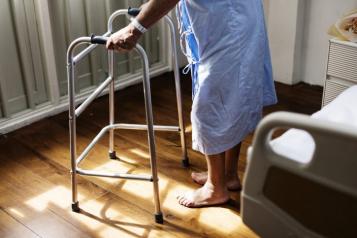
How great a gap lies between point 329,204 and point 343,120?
49 cm

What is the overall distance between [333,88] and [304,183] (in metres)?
1.67

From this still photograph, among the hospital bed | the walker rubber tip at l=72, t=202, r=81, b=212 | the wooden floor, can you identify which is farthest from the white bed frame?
the walker rubber tip at l=72, t=202, r=81, b=212

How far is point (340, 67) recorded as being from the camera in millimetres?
2531

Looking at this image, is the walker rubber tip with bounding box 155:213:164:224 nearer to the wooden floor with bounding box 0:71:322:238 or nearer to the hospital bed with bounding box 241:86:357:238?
the wooden floor with bounding box 0:71:322:238

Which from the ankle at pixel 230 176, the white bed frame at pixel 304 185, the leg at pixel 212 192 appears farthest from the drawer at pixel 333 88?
the white bed frame at pixel 304 185

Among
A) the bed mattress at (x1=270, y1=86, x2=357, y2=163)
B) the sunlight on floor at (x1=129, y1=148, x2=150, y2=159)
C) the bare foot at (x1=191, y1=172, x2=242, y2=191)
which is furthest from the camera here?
the sunlight on floor at (x1=129, y1=148, x2=150, y2=159)

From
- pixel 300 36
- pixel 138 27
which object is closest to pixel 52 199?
pixel 138 27

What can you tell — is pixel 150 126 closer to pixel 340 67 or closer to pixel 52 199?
pixel 52 199

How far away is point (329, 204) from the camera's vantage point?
104cm

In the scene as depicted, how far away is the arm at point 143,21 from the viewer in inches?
61.4

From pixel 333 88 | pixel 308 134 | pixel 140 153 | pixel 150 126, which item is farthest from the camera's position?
pixel 333 88

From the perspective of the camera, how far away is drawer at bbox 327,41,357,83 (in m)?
2.47

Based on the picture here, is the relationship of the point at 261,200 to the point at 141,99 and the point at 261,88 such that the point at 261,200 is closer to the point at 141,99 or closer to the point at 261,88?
the point at 261,88

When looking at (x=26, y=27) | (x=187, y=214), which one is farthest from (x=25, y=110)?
(x=187, y=214)
